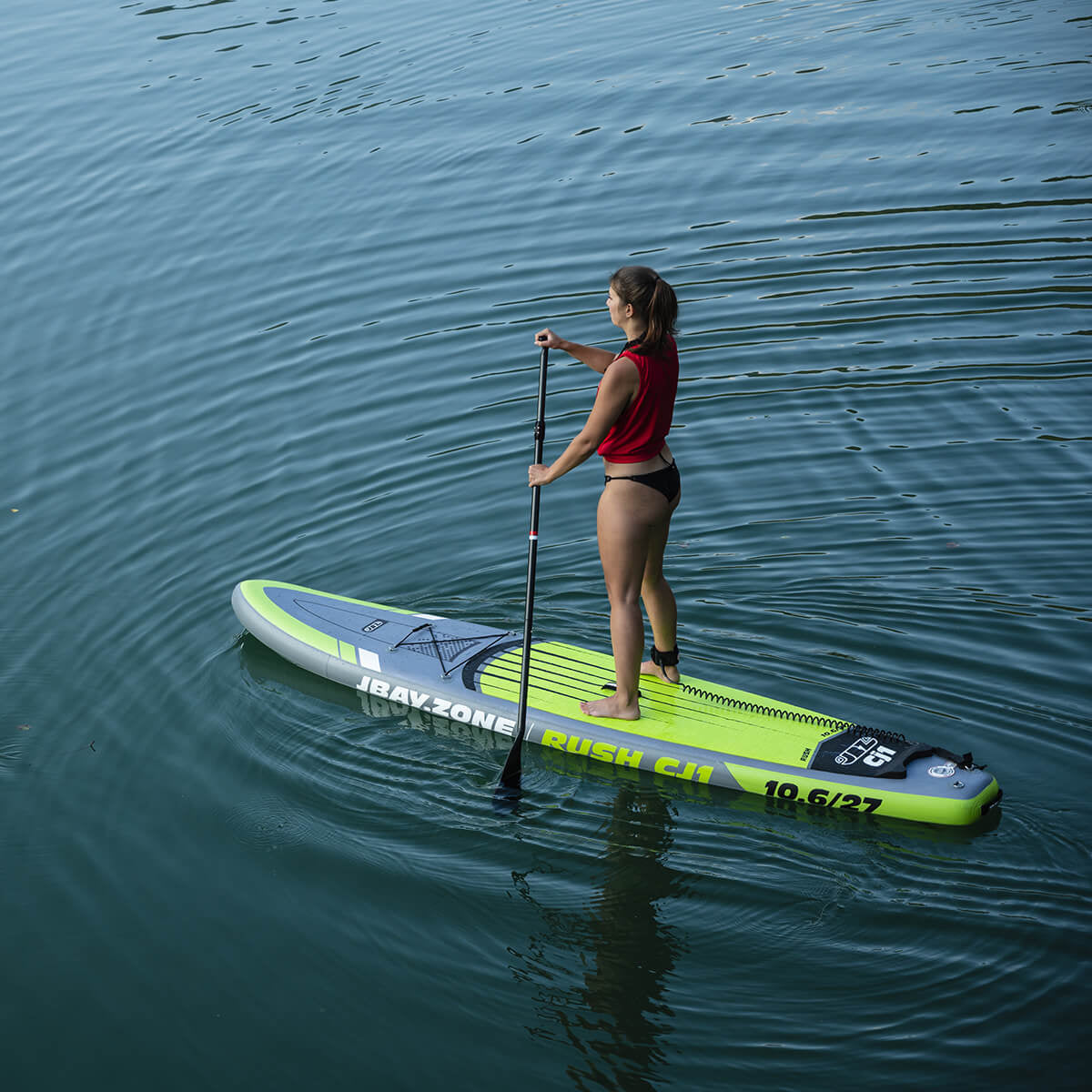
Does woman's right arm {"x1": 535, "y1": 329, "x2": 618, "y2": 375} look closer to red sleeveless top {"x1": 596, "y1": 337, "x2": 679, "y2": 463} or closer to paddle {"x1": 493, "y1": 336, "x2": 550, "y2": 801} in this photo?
paddle {"x1": 493, "y1": 336, "x2": 550, "y2": 801}

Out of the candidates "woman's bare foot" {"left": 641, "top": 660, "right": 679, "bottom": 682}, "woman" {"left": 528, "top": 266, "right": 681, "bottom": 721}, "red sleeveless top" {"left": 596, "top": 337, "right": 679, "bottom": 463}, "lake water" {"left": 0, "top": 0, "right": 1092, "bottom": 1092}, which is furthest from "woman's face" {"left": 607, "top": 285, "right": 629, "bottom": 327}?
"lake water" {"left": 0, "top": 0, "right": 1092, "bottom": 1092}

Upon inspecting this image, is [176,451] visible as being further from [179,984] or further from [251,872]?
[179,984]

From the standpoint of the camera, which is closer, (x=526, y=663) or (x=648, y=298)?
(x=648, y=298)

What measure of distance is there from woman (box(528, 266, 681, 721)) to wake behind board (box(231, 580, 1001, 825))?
0.20 m

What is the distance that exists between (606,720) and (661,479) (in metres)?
1.39

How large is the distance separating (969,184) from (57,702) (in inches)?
400

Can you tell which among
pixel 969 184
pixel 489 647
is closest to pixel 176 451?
pixel 489 647

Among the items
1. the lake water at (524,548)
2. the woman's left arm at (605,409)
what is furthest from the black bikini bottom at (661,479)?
the lake water at (524,548)

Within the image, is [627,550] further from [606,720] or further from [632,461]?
[606,720]

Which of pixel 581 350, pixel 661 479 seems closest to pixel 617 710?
pixel 661 479

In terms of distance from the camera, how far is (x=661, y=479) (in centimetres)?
604

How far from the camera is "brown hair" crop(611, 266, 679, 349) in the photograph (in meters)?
5.60

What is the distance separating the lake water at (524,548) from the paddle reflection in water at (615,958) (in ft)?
0.07

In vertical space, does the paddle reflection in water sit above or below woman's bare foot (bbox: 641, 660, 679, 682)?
below
